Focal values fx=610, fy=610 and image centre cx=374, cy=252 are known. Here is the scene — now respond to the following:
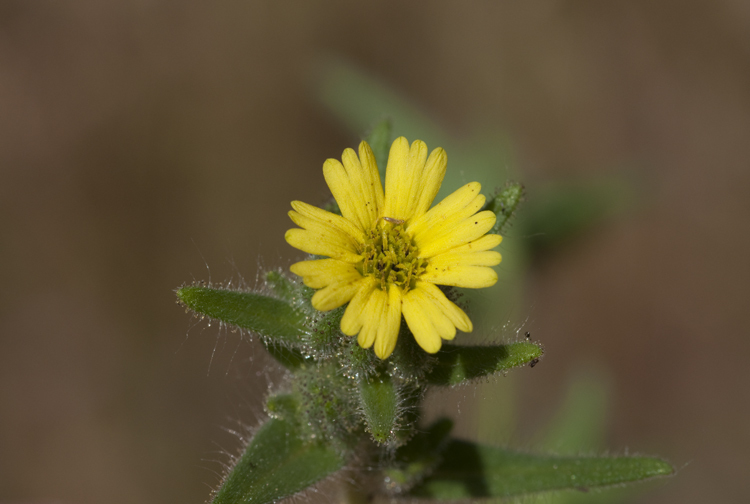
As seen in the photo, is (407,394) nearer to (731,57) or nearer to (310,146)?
(310,146)

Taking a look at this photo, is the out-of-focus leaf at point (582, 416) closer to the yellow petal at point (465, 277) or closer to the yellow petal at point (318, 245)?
the yellow petal at point (465, 277)

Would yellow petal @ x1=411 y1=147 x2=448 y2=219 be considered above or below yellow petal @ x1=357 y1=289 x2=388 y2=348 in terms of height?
above

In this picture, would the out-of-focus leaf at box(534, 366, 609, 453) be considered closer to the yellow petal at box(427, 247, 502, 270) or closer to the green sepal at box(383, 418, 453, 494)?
the green sepal at box(383, 418, 453, 494)

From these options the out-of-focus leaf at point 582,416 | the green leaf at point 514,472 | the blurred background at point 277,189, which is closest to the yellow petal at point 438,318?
the green leaf at point 514,472

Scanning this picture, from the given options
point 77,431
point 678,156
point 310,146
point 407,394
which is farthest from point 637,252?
point 77,431

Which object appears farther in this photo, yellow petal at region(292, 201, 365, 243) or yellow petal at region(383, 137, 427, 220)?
yellow petal at region(383, 137, 427, 220)

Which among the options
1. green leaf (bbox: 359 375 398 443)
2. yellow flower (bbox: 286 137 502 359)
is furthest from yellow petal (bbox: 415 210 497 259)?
green leaf (bbox: 359 375 398 443)

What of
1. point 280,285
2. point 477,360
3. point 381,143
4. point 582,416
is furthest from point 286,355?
point 582,416
